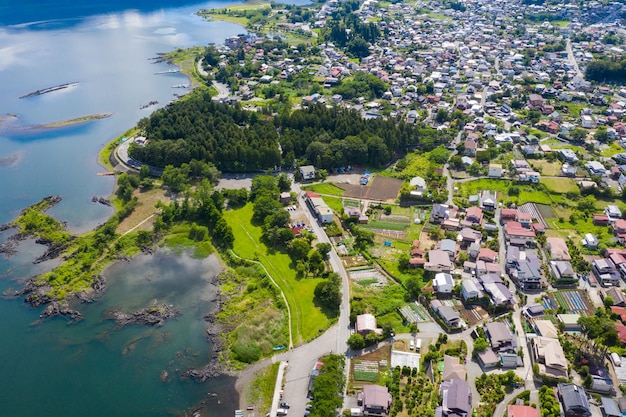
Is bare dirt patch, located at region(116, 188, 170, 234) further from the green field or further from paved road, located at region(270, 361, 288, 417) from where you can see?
the green field

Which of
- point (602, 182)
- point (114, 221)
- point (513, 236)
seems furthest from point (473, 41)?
point (114, 221)

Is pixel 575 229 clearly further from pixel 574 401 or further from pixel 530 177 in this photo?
pixel 574 401

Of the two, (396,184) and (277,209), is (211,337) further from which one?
(396,184)

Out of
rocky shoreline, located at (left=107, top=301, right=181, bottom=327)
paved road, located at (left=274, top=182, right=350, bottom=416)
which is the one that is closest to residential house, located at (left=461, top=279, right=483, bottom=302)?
paved road, located at (left=274, top=182, right=350, bottom=416)

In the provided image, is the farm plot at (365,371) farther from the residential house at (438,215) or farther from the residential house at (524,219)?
the residential house at (524,219)

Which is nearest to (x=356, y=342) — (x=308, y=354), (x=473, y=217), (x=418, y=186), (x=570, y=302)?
(x=308, y=354)

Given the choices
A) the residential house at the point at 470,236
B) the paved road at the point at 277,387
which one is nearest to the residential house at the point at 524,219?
the residential house at the point at 470,236
